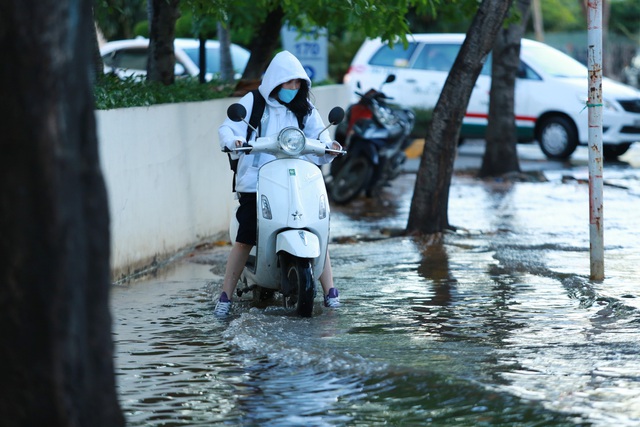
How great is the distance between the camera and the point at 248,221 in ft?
24.7

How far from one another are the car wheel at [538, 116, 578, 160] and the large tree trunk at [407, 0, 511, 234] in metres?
8.75

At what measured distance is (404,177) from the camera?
17.2 meters

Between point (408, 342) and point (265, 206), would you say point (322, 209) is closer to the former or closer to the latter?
point (265, 206)

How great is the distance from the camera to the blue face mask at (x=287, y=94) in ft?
24.7

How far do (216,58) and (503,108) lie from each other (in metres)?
5.92

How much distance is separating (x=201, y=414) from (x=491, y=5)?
249 inches

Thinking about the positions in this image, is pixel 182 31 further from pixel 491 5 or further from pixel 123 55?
pixel 491 5

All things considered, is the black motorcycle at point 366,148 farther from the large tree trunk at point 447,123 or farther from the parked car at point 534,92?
the parked car at point 534,92

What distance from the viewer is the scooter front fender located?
7.02 m

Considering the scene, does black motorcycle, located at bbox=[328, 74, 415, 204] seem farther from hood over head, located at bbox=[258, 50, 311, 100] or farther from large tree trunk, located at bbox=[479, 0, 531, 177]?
hood over head, located at bbox=[258, 50, 311, 100]

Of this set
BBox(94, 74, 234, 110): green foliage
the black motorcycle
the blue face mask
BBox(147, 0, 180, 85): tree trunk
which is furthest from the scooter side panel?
the black motorcycle

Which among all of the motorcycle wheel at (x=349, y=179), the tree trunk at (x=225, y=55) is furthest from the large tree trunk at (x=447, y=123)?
the tree trunk at (x=225, y=55)

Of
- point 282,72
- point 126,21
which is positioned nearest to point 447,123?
point 282,72

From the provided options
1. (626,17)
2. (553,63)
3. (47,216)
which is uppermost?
(626,17)
